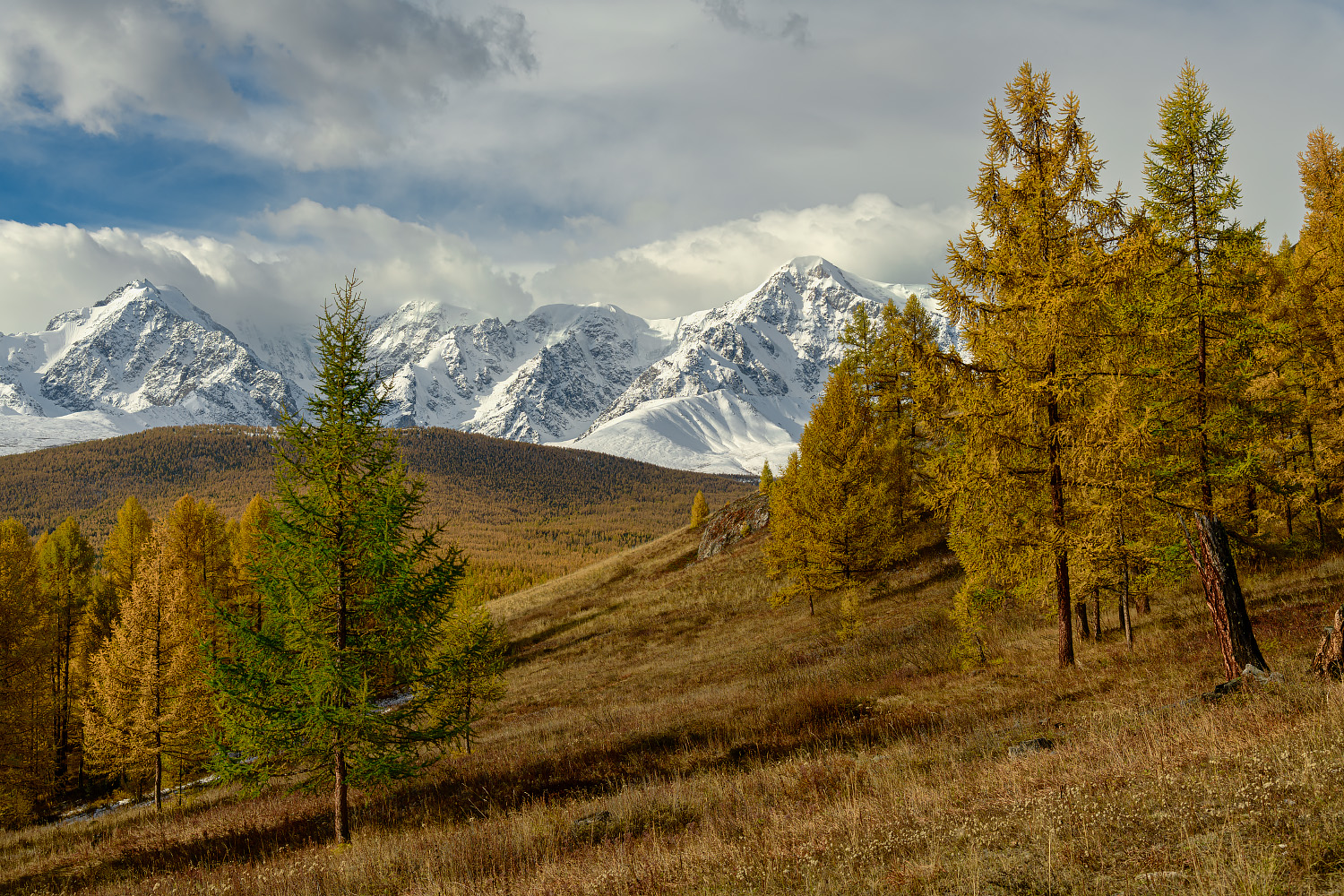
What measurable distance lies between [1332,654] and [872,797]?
253 inches

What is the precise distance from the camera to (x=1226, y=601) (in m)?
9.65

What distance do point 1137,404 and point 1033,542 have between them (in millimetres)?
4644

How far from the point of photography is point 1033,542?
1227 cm

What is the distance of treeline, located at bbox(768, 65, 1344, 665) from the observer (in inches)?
457

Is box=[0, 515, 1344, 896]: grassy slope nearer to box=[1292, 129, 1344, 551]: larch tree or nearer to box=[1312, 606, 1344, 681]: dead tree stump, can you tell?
box=[1312, 606, 1344, 681]: dead tree stump

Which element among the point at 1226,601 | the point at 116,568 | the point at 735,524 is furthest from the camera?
the point at 735,524

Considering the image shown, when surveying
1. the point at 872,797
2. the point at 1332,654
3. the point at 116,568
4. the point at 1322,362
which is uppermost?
the point at 1322,362

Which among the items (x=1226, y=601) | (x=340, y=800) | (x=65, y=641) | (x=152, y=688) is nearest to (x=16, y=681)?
(x=152, y=688)

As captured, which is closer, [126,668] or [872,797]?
[872,797]

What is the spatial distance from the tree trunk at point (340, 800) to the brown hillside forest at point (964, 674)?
0.18ft

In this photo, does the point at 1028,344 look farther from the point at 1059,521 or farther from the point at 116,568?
the point at 116,568

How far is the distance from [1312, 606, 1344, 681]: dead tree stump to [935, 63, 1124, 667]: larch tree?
3.54m

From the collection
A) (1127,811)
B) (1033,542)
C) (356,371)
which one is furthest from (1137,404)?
(356,371)

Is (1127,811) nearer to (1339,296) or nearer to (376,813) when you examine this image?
(376,813)
